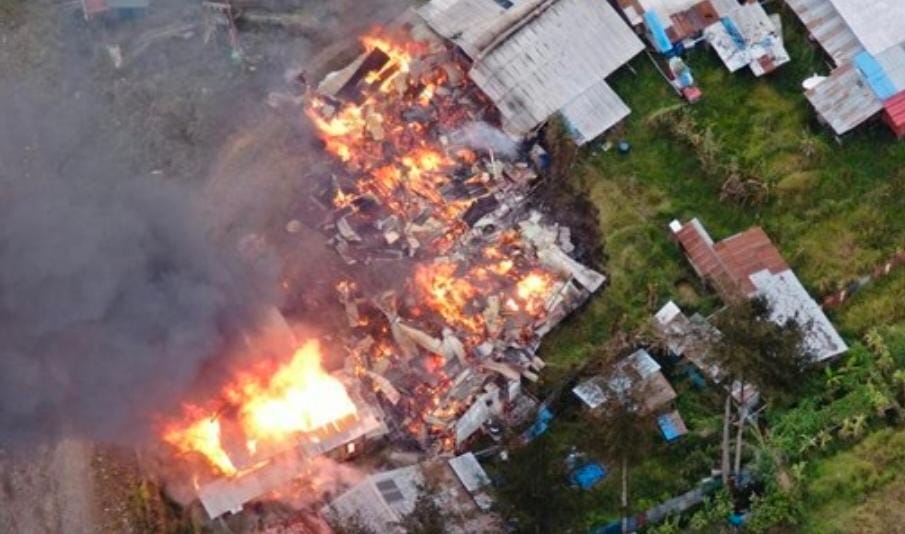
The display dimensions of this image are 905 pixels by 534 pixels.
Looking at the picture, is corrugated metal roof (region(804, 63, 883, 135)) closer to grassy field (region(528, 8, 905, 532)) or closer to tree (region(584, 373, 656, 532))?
grassy field (region(528, 8, 905, 532))

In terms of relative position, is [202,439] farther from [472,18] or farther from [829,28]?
[829,28]

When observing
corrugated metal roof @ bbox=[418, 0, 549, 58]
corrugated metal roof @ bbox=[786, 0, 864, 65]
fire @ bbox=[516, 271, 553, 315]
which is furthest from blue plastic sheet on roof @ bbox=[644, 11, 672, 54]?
fire @ bbox=[516, 271, 553, 315]

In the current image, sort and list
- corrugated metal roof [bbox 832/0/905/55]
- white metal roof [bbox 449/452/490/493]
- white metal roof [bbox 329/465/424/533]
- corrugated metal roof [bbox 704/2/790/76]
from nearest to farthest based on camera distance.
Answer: white metal roof [bbox 329/465/424/533], white metal roof [bbox 449/452/490/493], corrugated metal roof [bbox 832/0/905/55], corrugated metal roof [bbox 704/2/790/76]

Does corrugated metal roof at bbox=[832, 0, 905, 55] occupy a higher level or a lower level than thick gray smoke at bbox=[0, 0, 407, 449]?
lower

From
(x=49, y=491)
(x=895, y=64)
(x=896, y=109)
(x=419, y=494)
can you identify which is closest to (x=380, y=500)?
(x=419, y=494)

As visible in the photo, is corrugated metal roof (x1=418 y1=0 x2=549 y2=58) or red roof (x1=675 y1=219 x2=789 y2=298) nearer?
red roof (x1=675 y1=219 x2=789 y2=298)

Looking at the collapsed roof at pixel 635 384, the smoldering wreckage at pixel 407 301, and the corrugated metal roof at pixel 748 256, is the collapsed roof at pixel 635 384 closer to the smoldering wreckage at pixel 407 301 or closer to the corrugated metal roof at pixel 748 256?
the smoldering wreckage at pixel 407 301
